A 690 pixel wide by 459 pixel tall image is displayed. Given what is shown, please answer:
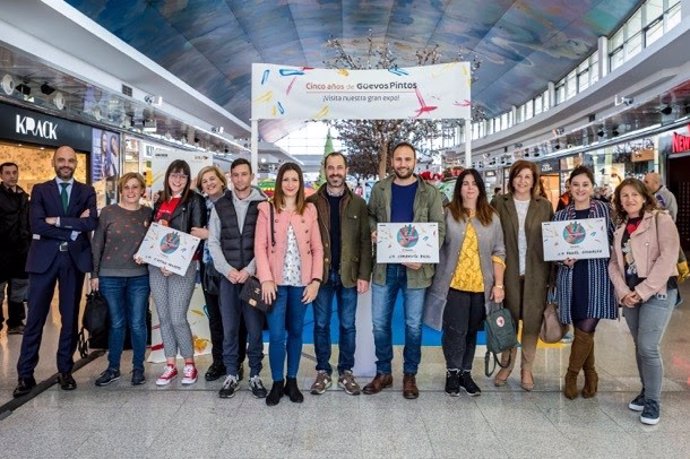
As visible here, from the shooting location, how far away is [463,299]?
367cm

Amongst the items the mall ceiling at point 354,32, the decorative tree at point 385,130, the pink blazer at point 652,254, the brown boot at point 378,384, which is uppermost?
the mall ceiling at point 354,32

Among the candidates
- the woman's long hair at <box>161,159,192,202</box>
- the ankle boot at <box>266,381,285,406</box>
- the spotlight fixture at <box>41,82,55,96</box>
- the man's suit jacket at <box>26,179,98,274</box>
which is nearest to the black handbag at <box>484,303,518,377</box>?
the ankle boot at <box>266,381,285,406</box>

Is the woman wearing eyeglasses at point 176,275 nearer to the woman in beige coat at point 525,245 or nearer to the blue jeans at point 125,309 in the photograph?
the blue jeans at point 125,309

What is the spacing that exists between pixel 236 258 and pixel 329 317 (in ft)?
2.46

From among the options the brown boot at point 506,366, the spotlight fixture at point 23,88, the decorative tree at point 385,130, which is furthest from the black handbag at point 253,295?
the spotlight fixture at point 23,88

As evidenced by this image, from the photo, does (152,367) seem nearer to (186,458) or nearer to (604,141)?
(186,458)

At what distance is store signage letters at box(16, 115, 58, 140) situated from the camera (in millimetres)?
8062

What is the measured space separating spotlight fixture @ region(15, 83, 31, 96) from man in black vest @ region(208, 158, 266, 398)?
18.9ft

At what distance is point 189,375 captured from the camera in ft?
13.2

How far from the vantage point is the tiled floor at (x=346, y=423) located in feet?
9.71

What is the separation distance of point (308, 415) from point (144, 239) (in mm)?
1652

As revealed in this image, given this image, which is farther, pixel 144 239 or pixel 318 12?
pixel 318 12

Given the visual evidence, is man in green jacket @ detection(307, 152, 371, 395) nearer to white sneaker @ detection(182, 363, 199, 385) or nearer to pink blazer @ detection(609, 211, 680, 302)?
white sneaker @ detection(182, 363, 199, 385)

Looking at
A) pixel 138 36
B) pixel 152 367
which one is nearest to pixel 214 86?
pixel 138 36
